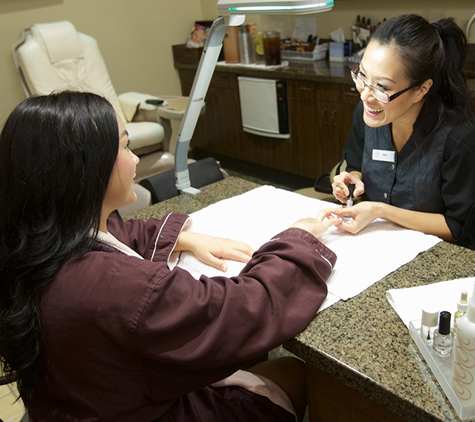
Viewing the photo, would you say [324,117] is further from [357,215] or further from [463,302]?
[463,302]

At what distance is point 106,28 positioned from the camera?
4062 millimetres

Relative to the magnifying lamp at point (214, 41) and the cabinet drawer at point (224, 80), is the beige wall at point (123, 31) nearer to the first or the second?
the cabinet drawer at point (224, 80)

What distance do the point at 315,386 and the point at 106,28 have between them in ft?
12.4

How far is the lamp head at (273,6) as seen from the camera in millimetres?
1068

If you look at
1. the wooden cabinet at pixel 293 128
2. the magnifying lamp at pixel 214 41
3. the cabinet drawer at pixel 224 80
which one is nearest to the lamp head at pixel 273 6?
the magnifying lamp at pixel 214 41

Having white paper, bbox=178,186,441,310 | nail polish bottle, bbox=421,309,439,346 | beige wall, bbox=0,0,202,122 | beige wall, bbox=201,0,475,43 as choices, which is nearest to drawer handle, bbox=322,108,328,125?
beige wall, bbox=201,0,475,43

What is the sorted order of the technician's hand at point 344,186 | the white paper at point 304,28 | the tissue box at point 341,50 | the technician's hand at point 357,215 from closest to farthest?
the technician's hand at point 357,215, the technician's hand at point 344,186, the tissue box at point 341,50, the white paper at point 304,28

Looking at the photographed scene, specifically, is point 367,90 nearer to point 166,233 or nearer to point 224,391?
point 166,233

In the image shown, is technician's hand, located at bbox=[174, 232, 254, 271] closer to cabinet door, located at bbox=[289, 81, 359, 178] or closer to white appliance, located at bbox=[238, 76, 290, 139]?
cabinet door, located at bbox=[289, 81, 359, 178]

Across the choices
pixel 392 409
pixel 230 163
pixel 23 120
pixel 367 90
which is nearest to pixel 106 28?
pixel 230 163

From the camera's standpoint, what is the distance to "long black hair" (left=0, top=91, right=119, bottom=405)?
80cm

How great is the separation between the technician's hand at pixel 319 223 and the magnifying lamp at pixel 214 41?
A: 471 millimetres

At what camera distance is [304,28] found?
390cm

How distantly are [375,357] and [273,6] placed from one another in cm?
79
